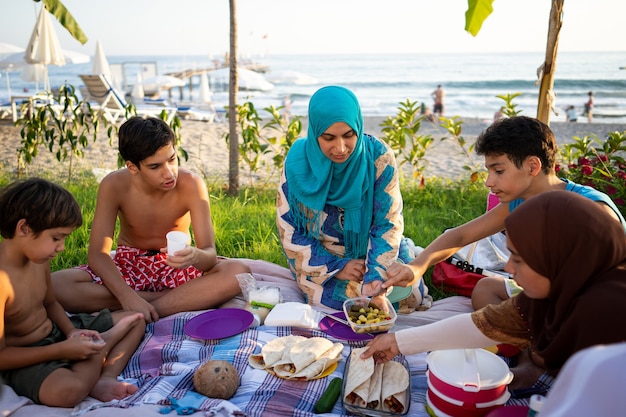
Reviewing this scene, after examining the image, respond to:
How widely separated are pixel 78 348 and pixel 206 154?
8.67 meters

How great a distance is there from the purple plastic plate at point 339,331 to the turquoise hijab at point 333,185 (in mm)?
496

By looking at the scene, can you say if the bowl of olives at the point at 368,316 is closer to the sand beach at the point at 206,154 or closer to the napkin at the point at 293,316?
the napkin at the point at 293,316

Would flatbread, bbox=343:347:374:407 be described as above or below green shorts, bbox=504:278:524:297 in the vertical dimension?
below

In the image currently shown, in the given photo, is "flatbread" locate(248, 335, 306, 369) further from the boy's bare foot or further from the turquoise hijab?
the turquoise hijab

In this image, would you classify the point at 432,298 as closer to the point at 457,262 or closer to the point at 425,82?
the point at 457,262

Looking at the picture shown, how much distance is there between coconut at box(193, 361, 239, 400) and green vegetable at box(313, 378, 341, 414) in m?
0.39

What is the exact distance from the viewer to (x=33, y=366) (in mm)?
2291

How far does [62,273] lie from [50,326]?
547 millimetres

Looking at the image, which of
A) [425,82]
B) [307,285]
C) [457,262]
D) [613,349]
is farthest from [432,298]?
[425,82]

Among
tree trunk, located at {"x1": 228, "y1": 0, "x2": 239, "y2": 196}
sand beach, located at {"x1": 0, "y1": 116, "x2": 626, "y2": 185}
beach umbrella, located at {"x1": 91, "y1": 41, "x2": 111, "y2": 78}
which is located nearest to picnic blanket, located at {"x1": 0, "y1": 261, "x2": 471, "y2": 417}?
tree trunk, located at {"x1": 228, "y1": 0, "x2": 239, "y2": 196}

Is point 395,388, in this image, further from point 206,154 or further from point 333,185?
point 206,154

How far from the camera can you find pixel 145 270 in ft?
10.6

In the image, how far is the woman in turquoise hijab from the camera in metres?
3.07

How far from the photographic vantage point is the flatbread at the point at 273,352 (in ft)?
8.02
